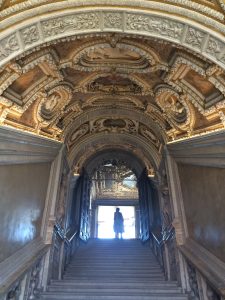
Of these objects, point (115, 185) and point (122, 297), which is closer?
point (122, 297)

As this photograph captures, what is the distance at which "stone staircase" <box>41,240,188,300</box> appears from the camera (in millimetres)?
4523

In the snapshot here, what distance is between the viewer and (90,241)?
34.6ft

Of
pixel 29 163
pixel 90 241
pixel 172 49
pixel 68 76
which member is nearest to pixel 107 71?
pixel 68 76

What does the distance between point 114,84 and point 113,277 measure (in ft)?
15.4

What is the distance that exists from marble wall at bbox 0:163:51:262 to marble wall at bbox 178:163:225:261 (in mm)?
3332

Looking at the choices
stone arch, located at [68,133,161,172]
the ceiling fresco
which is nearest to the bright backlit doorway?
the ceiling fresco

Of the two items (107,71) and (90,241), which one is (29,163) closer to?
(107,71)

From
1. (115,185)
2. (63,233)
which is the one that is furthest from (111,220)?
(63,233)

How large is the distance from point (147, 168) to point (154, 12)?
6.64 metres

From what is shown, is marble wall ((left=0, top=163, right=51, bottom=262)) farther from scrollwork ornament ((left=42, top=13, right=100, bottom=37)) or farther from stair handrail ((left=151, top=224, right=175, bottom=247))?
stair handrail ((left=151, top=224, right=175, bottom=247))

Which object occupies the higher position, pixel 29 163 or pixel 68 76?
pixel 68 76

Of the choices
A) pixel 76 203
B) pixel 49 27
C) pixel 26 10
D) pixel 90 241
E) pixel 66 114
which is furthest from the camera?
pixel 90 241

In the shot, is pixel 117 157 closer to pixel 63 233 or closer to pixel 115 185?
pixel 63 233

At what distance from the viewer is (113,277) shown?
19.9 ft
